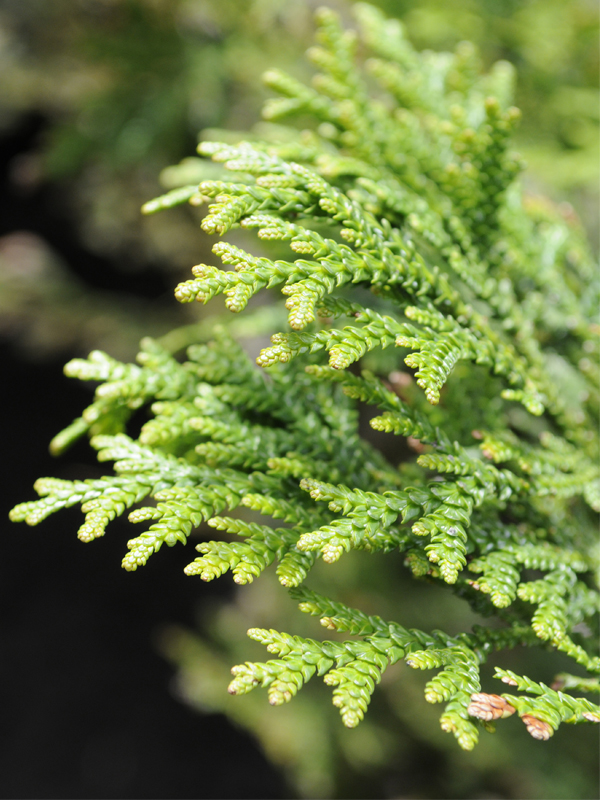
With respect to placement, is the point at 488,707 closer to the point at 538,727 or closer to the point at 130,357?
the point at 538,727

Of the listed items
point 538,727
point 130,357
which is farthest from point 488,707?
point 130,357

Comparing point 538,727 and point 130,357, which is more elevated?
point 538,727

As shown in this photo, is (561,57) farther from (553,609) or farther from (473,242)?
(553,609)

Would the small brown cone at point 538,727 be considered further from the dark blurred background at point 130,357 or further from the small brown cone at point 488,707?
the dark blurred background at point 130,357

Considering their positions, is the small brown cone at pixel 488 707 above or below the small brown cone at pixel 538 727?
below

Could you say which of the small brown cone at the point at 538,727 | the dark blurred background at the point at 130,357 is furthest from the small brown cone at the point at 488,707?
the dark blurred background at the point at 130,357

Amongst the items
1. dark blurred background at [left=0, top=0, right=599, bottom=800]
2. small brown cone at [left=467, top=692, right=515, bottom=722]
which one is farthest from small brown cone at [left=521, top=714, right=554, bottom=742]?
dark blurred background at [left=0, top=0, right=599, bottom=800]

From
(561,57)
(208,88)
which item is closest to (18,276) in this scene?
(208,88)
